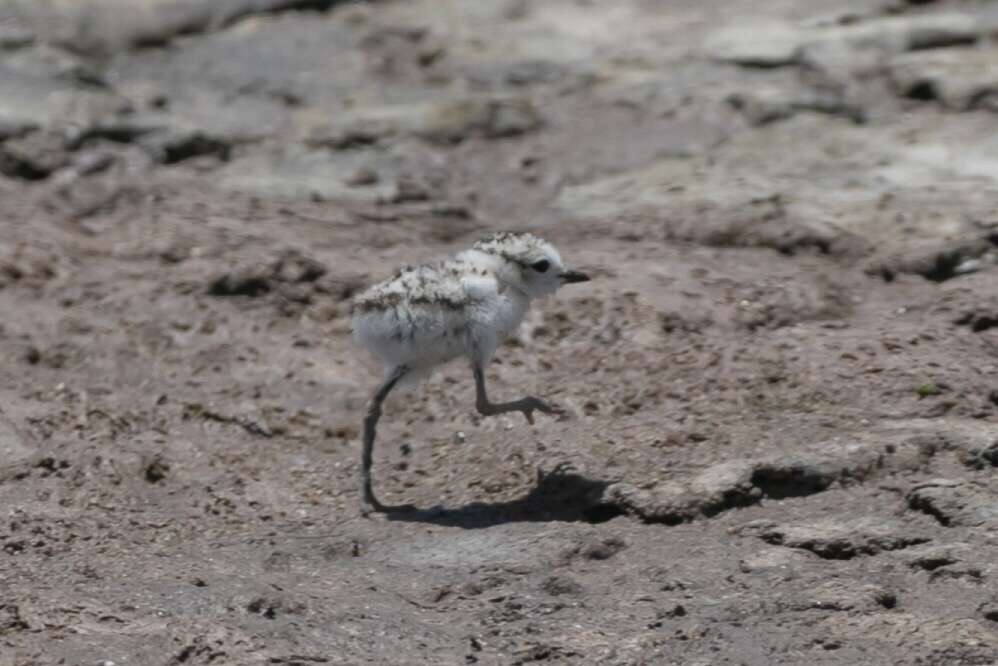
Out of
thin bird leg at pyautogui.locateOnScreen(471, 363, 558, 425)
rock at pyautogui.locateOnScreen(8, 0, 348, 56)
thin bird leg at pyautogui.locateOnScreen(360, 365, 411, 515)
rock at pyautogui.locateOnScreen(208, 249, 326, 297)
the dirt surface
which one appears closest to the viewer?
the dirt surface

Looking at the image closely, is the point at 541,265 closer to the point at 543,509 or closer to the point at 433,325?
the point at 433,325

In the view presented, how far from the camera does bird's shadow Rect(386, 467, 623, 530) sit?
6.85 metres

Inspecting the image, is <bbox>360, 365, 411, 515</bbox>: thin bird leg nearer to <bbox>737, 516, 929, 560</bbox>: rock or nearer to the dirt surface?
the dirt surface

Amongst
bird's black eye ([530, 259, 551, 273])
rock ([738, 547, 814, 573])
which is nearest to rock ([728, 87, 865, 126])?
bird's black eye ([530, 259, 551, 273])

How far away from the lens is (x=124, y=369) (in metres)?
8.39

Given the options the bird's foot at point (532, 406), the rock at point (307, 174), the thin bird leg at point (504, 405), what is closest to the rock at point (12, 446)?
the thin bird leg at point (504, 405)

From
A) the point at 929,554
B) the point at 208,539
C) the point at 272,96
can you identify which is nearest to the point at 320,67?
the point at 272,96

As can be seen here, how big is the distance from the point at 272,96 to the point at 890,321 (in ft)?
14.9

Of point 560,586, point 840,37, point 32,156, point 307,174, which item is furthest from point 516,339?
point 840,37

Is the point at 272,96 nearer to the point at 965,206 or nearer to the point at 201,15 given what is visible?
the point at 201,15

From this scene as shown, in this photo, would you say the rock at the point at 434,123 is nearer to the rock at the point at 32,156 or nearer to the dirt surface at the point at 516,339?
the dirt surface at the point at 516,339

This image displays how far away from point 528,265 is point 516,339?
0.81 meters

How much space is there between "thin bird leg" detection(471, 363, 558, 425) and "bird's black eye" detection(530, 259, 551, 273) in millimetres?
550

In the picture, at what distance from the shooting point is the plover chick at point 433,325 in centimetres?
723
